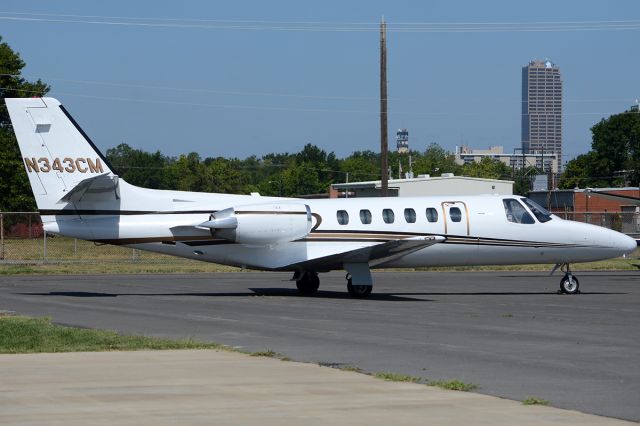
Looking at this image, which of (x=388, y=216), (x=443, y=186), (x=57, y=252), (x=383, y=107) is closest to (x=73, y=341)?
(x=388, y=216)

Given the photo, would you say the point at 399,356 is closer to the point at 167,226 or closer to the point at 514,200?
the point at 167,226

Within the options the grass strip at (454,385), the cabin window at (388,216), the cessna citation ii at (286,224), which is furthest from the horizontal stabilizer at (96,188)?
the grass strip at (454,385)

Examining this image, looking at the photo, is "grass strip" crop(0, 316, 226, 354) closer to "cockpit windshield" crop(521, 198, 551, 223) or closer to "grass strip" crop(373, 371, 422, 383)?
"grass strip" crop(373, 371, 422, 383)

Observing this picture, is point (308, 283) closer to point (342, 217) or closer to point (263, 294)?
point (263, 294)

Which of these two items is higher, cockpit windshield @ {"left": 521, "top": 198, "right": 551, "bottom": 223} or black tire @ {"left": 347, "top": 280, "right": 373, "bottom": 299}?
cockpit windshield @ {"left": 521, "top": 198, "right": 551, "bottom": 223}

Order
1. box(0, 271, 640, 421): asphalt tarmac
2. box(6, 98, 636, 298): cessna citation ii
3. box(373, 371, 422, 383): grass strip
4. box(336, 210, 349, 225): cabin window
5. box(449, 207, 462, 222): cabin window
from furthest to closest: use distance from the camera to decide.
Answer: box(449, 207, 462, 222): cabin window < box(336, 210, 349, 225): cabin window < box(6, 98, 636, 298): cessna citation ii < box(0, 271, 640, 421): asphalt tarmac < box(373, 371, 422, 383): grass strip

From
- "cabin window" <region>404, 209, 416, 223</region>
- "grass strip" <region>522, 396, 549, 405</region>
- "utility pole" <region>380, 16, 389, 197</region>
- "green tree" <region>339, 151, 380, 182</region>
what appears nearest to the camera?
"grass strip" <region>522, 396, 549, 405</region>

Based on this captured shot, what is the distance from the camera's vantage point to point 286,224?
2814 centimetres

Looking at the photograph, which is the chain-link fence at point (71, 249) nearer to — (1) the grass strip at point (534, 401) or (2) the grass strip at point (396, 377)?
(2) the grass strip at point (396, 377)

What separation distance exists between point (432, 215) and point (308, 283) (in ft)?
12.7

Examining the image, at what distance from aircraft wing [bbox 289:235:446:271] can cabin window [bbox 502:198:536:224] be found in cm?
246

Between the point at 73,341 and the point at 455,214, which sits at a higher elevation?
the point at 455,214

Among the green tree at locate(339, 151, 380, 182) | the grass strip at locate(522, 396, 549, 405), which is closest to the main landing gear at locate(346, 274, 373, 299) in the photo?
the grass strip at locate(522, 396, 549, 405)

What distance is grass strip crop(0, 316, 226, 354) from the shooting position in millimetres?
16172
